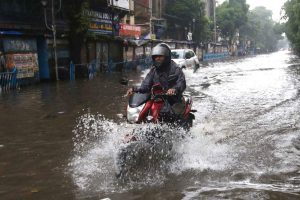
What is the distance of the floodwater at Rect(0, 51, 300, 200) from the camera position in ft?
17.1

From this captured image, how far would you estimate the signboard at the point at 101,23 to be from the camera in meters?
29.7

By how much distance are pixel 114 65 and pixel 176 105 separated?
25899mm

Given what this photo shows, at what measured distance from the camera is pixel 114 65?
31.8 metres

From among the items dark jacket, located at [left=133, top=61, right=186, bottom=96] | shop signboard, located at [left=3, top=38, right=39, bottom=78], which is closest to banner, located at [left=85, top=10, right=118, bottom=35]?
shop signboard, located at [left=3, top=38, right=39, bottom=78]

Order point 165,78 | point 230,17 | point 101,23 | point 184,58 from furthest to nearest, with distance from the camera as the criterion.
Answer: point 230,17
point 101,23
point 184,58
point 165,78

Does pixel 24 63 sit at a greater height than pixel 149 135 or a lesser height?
greater

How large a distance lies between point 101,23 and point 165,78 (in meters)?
25.8

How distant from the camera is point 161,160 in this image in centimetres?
590

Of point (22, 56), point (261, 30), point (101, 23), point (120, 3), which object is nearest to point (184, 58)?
point (101, 23)

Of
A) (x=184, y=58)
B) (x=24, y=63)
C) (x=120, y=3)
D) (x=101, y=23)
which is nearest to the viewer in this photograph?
(x=24, y=63)

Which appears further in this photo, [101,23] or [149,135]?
[101,23]

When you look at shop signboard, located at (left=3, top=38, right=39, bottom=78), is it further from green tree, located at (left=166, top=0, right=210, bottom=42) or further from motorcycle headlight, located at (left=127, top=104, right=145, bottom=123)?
green tree, located at (left=166, top=0, right=210, bottom=42)

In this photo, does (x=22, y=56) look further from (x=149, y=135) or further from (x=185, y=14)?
(x=185, y=14)

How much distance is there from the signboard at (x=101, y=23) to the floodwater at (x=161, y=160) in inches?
716
